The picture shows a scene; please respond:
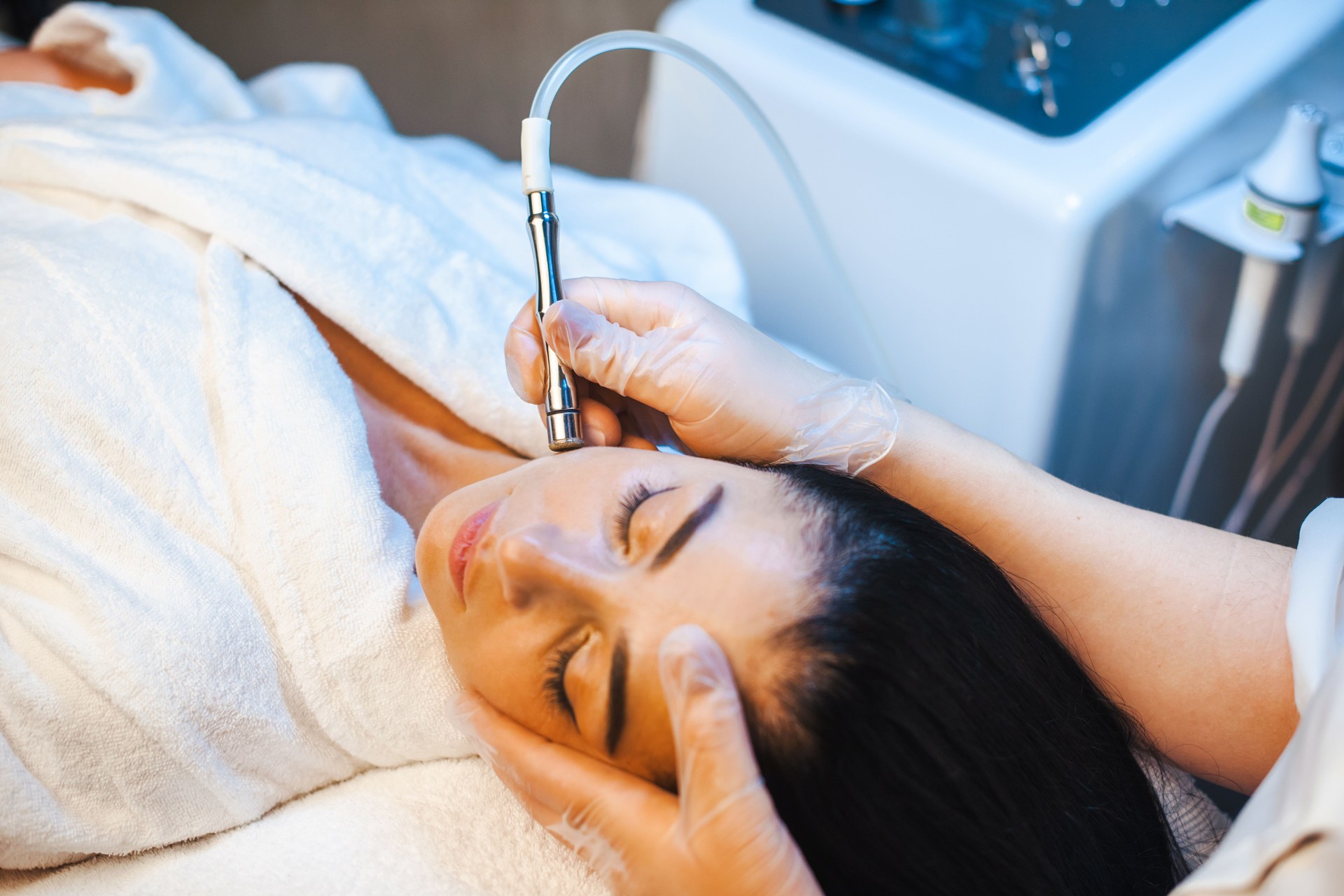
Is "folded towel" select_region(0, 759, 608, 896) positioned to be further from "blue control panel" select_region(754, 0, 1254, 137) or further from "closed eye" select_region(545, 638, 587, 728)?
"blue control panel" select_region(754, 0, 1254, 137)

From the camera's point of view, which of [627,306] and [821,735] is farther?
[627,306]

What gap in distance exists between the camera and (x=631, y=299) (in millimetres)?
1009

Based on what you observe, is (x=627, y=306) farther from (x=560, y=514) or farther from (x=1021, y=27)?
(x=1021, y=27)

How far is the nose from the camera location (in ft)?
2.56

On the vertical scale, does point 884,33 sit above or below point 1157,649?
above

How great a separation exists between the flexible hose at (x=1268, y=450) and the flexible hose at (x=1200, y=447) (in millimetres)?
82

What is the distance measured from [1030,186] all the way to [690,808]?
0.87 metres

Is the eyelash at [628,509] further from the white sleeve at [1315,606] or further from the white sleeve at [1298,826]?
the white sleeve at [1315,606]

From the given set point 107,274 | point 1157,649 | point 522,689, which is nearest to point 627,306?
point 522,689

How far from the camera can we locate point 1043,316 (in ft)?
4.04

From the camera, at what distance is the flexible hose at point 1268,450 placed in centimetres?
143

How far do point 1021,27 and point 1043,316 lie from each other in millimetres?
449

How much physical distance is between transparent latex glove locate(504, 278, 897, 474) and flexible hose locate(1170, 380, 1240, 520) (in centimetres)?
58

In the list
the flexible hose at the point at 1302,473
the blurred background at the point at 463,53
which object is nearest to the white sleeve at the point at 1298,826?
the flexible hose at the point at 1302,473
